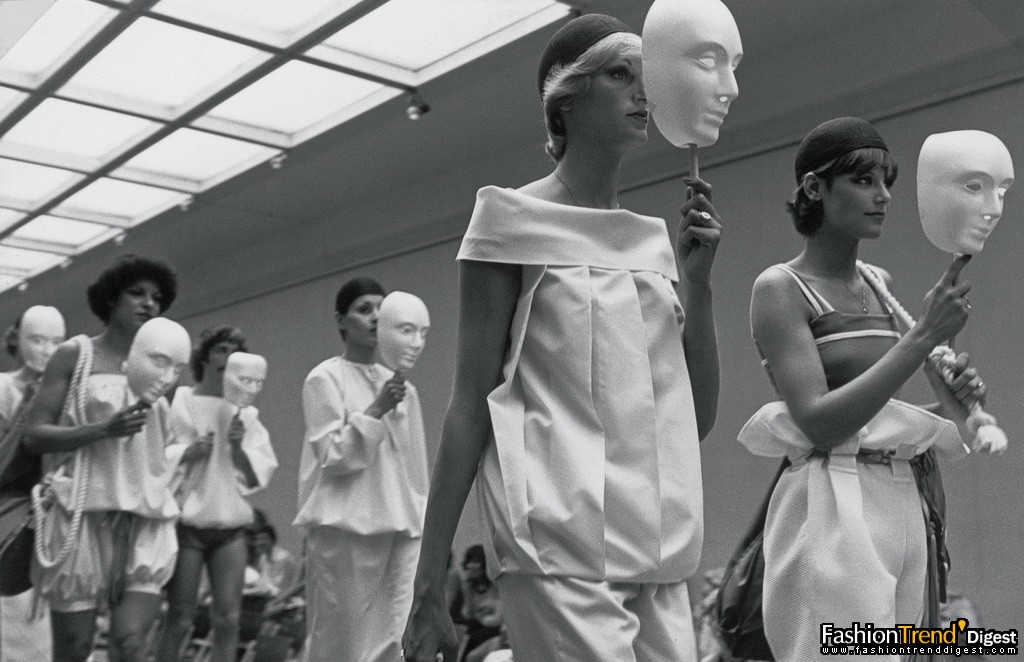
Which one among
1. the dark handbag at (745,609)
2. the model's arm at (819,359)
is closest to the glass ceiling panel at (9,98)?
the model's arm at (819,359)

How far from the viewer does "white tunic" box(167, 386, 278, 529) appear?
20.8ft

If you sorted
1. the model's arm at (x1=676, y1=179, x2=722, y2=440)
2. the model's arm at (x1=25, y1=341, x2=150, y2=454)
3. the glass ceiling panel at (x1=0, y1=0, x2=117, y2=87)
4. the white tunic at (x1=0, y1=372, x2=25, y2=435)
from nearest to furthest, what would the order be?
1. the model's arm at (x1=676, y1=179, x2=722, y2=440)
2. the model's arm at (x1=25, y1=341, x2=150, y2=454)
3. the white tunic at (x1=0, y1=372, x2=25, y2=435)
4. the glass ceiling panel at (x1=0, y1=0, x2=117, y2=87)

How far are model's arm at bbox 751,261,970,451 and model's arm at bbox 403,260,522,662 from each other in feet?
2.91

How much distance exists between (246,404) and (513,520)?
551 centimetres

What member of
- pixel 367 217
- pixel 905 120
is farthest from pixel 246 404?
pixel 367 217

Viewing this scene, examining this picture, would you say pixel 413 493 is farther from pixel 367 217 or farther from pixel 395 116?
pixel 367 217

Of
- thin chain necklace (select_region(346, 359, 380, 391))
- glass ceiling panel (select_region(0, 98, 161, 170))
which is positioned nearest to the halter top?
thin chain necklace (select_region(346, 359, 380, 391))

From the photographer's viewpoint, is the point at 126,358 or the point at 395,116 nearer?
the point at 126,358

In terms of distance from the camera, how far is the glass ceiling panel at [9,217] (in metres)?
11.9

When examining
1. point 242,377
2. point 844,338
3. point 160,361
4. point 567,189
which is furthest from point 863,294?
point 242,377

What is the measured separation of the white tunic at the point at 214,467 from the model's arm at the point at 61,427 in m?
1.54

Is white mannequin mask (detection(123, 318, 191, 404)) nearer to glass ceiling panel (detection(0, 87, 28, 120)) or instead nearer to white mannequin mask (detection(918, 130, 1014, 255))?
white mannequin mask (detection(918, 130, 1014, 255))

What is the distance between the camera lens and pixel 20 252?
534 inches

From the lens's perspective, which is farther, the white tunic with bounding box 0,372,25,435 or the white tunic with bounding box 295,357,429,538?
the white tunic with bounding box 0,372,25,435
